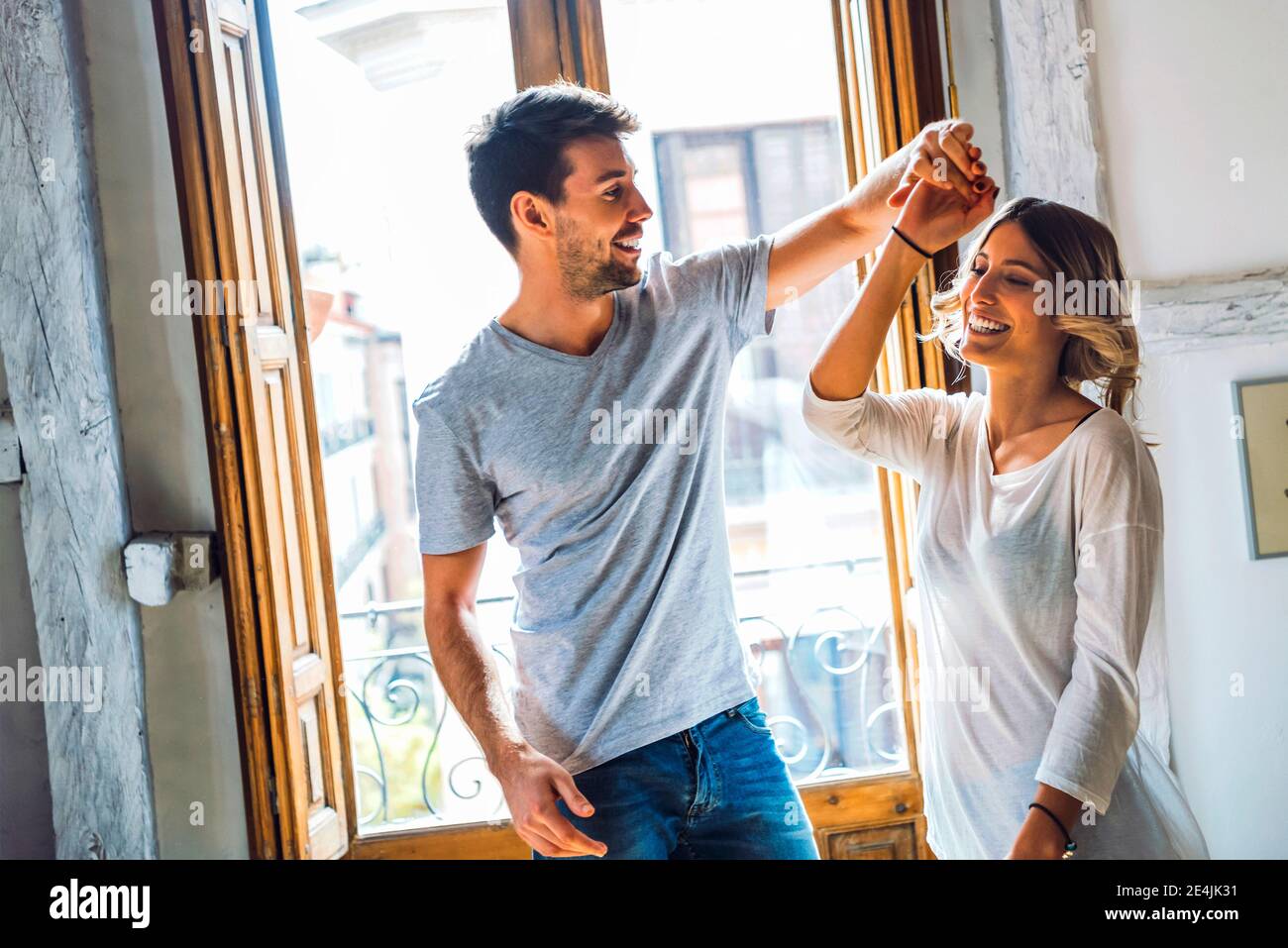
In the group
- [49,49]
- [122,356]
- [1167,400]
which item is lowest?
[1167,400]

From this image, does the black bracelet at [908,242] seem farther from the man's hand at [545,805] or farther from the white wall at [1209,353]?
the man's hand at [545,805]

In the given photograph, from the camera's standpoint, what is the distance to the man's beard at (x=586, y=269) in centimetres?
158

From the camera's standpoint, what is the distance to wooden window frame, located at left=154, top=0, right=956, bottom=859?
197 centimetres

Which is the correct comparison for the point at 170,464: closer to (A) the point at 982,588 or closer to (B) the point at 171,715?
(B) the point at 171,715

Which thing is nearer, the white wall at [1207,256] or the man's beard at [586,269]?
the man's beard at [586,269]

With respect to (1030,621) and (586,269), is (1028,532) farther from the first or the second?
(586,269)

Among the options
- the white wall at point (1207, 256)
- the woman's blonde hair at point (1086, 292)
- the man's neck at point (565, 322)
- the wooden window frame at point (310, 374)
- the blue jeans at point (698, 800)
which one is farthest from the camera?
the wooden window frame at point (310, 374)

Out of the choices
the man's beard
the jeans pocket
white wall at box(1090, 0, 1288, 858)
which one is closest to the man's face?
the man's beard

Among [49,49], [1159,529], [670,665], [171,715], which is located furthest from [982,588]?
[49,49]

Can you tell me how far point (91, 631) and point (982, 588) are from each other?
1.76m

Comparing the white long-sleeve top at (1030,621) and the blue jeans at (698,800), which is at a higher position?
the white long-sleeve top at (1030,621)

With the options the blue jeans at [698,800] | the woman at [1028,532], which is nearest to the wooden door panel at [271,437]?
the blue jeans at [698,800]

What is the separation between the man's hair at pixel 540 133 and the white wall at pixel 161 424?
0.84 m

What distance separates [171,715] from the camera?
85.3 inches
